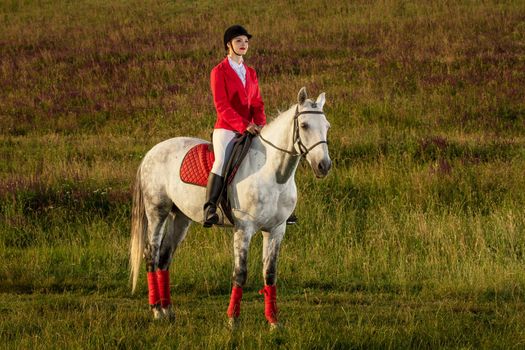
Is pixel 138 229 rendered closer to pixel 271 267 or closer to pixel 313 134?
pixel 271 267

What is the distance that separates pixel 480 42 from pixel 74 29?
638 inches

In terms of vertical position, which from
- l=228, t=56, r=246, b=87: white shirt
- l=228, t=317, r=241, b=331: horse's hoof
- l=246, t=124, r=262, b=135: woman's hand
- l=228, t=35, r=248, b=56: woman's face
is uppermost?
l=228, t=35, r=248, b=56: woman's face

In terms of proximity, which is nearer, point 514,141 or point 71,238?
point 71,238

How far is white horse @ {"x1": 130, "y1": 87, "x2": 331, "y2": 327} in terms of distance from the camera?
749 cm

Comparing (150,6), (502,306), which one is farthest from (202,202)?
(150,6)

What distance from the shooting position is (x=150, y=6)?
124 ft

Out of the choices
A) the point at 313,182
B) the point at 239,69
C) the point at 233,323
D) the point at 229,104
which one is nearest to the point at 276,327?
the point at 233,323

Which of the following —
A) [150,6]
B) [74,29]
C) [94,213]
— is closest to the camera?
[94,213]

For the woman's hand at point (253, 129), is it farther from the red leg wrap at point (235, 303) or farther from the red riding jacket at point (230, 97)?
the red leg wrap at point (235, 303)

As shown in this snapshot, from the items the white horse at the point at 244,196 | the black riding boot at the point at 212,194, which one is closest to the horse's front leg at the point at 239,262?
the white horse at the point at 244,196

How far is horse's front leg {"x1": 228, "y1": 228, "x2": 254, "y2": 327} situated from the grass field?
0.69 feet

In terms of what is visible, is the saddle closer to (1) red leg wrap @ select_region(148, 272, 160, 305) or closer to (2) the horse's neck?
(2) the horse's neck

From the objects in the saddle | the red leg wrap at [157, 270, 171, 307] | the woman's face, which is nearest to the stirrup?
the saddle

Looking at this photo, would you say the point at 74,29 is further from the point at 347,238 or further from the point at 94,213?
the point at 347,238
